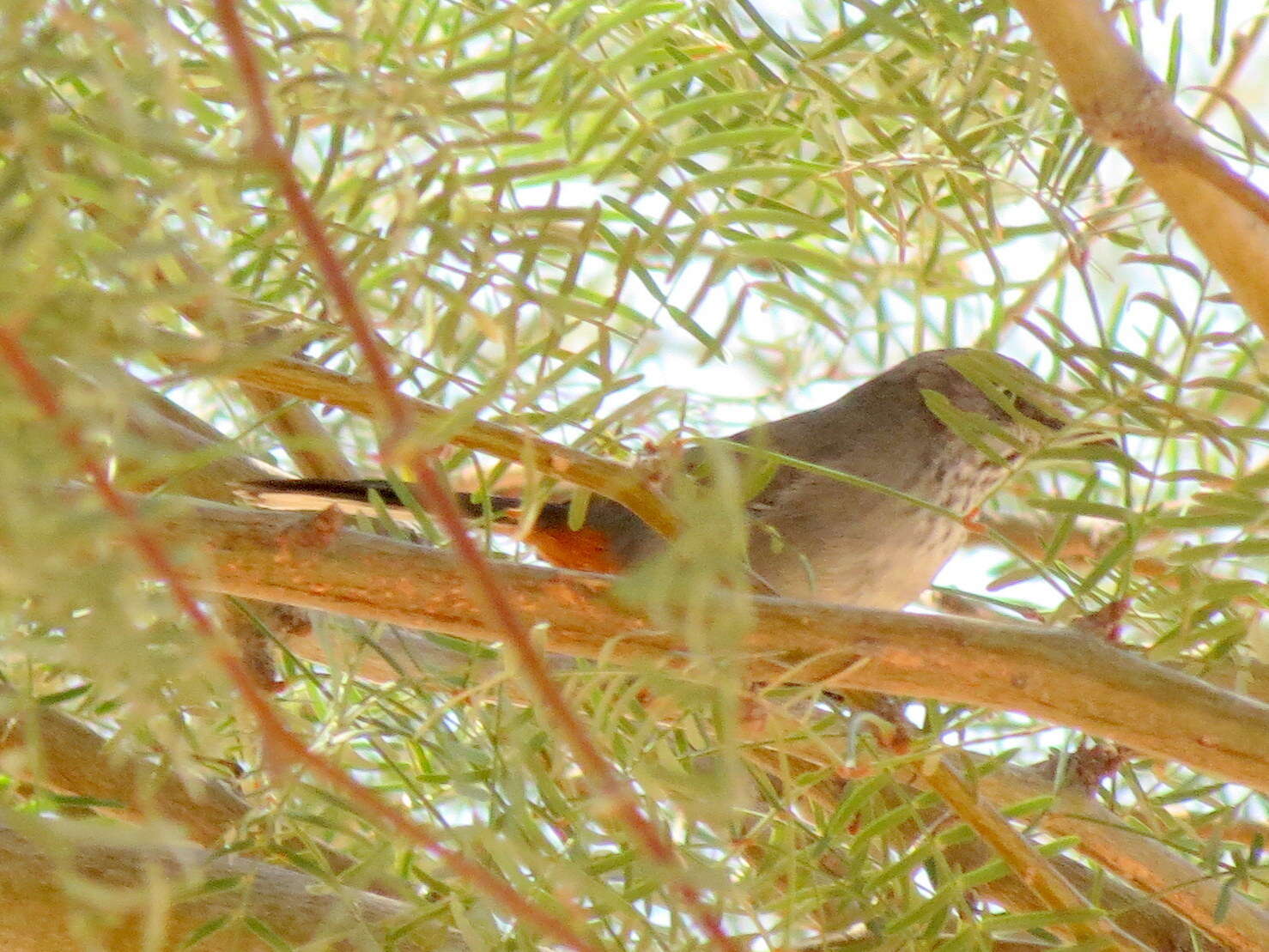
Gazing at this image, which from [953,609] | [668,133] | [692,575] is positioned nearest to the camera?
[692,575]

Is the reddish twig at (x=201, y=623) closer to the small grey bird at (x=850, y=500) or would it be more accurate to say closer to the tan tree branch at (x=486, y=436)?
the tan tree branch at (x=486, y=436)

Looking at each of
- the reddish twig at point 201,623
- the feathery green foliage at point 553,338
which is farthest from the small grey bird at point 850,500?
the reddish twig at point 201,623

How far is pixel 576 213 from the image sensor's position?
41.9 inches

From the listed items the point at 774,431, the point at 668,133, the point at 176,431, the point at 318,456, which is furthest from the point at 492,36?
the point at 774,431

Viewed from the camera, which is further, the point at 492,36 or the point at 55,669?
the point at 492,36

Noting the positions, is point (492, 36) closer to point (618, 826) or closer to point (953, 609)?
point (618, 826)

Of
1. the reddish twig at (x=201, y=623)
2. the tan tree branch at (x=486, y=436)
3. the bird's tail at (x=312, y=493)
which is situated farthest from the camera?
the bird's tail at (x=312, y=493)

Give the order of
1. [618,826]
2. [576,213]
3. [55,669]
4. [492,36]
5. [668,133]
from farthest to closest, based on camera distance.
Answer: [668,133]
[492,36]
[55,669]
[618,826]
[576,213]

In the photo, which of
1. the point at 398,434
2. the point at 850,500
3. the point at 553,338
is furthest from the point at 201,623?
the point at 850,500

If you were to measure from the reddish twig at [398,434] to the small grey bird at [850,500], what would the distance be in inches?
55.1

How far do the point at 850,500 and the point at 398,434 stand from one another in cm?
239

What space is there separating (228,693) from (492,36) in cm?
100

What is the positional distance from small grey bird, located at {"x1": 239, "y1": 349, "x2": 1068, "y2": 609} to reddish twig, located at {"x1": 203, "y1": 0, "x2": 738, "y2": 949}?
1.40 meters

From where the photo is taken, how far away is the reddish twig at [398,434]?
726 millimetres
